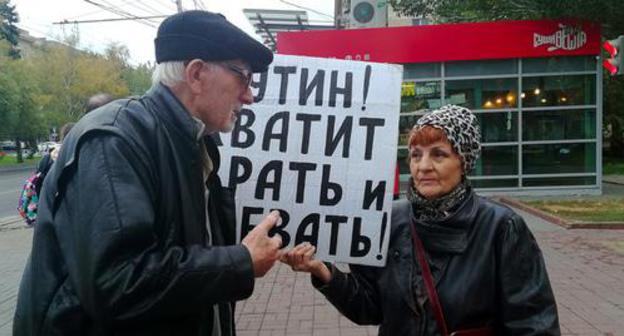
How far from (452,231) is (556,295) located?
15.3 ft

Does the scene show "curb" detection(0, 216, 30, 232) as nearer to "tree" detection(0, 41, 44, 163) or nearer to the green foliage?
the green foliage

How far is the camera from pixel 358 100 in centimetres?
215

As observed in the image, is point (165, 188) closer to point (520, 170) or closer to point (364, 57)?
point (364, 57)

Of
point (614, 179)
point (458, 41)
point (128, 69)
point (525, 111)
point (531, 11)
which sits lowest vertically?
point (614, 179)

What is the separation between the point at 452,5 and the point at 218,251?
1599 cm

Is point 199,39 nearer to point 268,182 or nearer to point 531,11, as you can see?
point 268,182

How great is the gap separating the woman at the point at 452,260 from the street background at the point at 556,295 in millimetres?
3036

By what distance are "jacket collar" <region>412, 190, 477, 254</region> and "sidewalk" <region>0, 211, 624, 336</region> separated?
10.3 feet

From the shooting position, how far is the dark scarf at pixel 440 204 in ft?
6.68

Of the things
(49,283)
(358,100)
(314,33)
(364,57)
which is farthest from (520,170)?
(49,283)

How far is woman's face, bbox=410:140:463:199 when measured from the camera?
204cm

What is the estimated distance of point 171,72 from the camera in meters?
1.69

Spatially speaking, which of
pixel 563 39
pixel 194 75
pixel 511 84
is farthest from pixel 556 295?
pixel 563 39

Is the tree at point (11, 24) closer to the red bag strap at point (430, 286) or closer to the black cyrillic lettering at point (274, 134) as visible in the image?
the black cyrillic lettering at point (274, 134)
